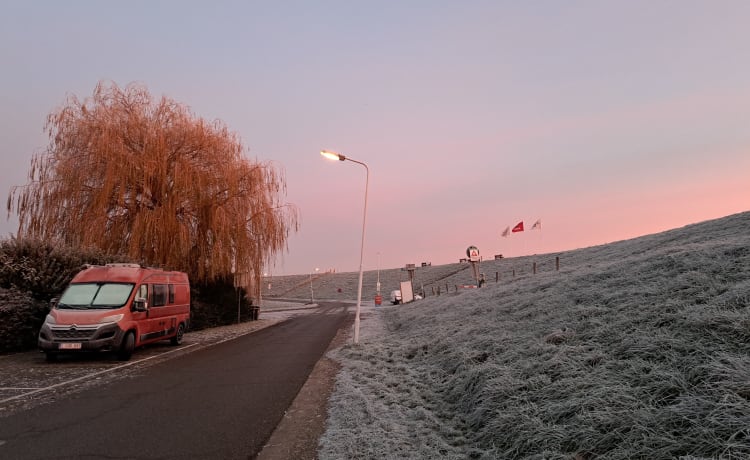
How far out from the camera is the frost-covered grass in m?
3.56

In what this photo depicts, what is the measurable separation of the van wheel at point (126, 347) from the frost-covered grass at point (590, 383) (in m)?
6.46

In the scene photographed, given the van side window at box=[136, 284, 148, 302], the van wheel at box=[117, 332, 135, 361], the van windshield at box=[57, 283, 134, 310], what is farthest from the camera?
the van side window at box=[136, 284, 148, 302]

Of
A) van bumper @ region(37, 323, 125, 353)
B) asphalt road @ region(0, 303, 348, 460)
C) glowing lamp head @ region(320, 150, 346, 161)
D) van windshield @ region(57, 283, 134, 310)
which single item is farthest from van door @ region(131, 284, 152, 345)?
glowing lamp head @ region(320, 150, 346, 161)

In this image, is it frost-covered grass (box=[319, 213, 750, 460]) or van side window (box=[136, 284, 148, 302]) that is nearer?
frost-covered grass (box=[319, 213, 750, 460])

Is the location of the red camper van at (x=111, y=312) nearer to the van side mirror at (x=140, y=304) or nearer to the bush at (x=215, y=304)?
the van side mirror at (x=140, y=304)

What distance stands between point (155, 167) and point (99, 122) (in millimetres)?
3311

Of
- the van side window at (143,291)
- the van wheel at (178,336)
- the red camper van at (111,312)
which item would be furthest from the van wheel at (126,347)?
the van wheel at (178,336)

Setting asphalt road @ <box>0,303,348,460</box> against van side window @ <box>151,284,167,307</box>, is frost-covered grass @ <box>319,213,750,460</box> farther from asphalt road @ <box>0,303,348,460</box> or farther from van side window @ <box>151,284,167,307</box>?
van side window @ <box>151,284,167,307</box>

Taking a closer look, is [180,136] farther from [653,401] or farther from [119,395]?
[653,401]

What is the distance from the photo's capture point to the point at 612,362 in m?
4.97

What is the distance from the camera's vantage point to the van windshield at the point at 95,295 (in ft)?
35.8

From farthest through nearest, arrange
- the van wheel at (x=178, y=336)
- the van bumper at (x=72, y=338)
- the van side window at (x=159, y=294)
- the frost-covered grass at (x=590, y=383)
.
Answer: the van wheel at (x=178, y=336)
the van side window at (x=159, y=294)
the van bumper at (x=72, y=338)
the frost-covered grass at (x=590, y=383)

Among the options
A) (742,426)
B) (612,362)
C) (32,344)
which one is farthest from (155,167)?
(742,426)

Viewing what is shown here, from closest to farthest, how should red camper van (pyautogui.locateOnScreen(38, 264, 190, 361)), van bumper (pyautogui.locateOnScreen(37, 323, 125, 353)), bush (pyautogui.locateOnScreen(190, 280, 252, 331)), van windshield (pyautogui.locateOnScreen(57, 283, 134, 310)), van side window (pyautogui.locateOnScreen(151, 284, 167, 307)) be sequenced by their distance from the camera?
van bumper (pyautogui.locateOnScreen(37, 323, 125, 353)) < red camper van (pyautogui.locateOnScreen(38, 264, 190, 361)) < van windshield (pyautogui.locateOnScreen(57, 283, 134, 310)) < van side window (pyautogui.locateOnScreen(151, 284, 167, 307)) < bush (pyautogui.locateOnScreen(190, 280, 252, 331))
